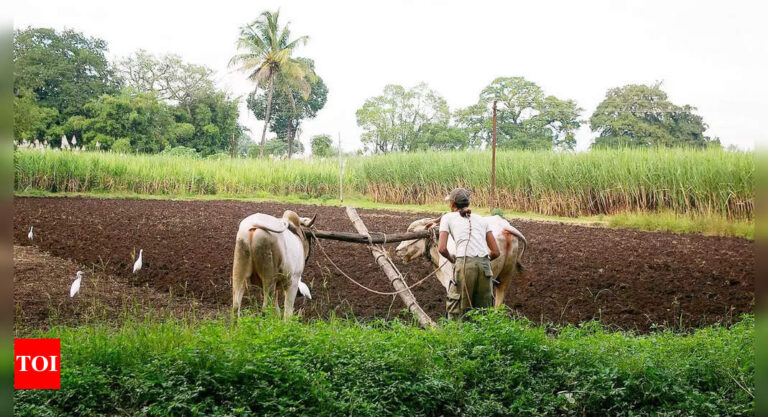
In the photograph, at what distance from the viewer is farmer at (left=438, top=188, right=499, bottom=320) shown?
579 centimetres

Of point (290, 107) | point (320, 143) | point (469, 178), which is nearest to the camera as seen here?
point (469, 178)

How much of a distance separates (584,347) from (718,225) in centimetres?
1179

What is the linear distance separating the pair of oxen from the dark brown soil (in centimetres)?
56

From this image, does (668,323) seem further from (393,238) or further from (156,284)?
(156,284)

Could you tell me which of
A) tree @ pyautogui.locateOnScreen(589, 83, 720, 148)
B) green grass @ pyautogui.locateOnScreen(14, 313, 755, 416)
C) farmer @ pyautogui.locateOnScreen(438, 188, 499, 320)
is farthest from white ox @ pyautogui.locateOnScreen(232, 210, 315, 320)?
tree @ pyautogui.locateOnScreen(589, 83, 720, 148)

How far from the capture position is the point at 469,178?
75.6 ft

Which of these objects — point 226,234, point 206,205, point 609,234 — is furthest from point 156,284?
point 206,205


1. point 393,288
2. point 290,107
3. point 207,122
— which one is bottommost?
point 393,288

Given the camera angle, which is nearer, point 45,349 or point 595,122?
point 45,349

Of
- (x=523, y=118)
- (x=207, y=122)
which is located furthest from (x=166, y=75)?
(x=523, y=118)

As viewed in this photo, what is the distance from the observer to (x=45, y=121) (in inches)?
1395

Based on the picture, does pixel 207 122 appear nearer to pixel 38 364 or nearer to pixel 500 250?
pixel 500 250

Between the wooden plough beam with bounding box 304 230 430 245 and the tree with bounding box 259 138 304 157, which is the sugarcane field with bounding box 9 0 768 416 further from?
the tree with bounding box 259 138 304 157

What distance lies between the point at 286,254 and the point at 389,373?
234 centimetres
